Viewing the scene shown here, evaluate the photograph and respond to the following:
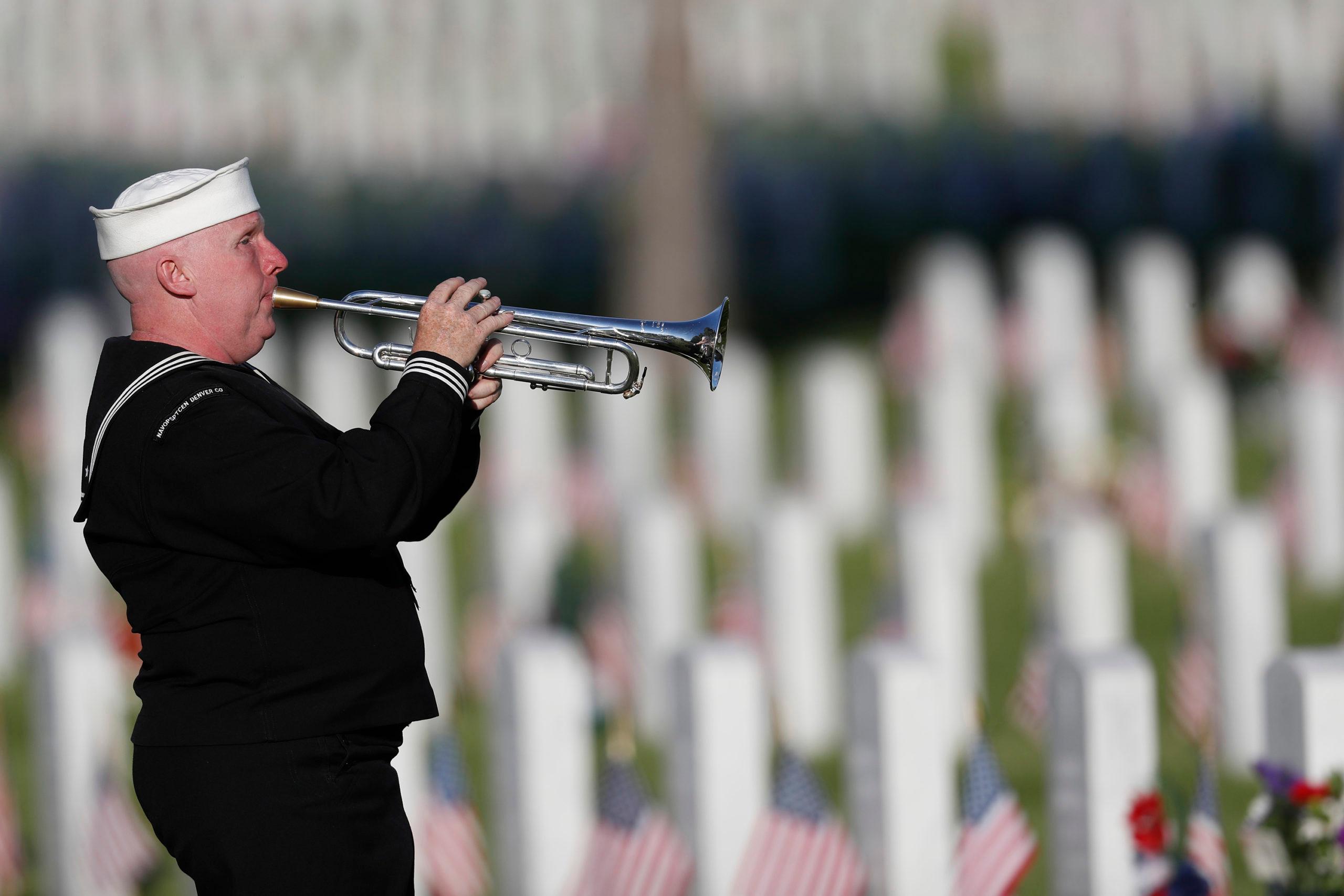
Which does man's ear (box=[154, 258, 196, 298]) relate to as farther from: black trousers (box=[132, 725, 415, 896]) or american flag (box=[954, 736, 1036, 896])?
american flag (box=[954, 736, 1036, 896])

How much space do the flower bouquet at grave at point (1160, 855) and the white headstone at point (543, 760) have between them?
1.23 meters

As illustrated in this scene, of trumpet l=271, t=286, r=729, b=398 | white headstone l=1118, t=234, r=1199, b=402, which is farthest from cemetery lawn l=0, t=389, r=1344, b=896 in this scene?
trumpet l=271, t=286, r=729, b=398

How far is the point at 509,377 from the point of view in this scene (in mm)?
2936

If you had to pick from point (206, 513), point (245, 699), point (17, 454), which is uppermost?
point (206, 513)

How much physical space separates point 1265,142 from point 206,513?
44.0ft

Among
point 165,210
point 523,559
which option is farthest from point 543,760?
point 523,559

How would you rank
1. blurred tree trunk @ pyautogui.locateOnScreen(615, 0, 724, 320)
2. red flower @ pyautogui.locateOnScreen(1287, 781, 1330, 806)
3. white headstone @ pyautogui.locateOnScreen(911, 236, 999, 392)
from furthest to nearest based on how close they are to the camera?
1. blurred tree trunk @ pyautogui.locateOnScreen(615, 0, 724, 320)
2. white headstone @ pyautogui.locateOnScreen(911, 236, 999, 392)
3. red flower @ pyautogui.locateOnScreen(1287, 781, 1330, 806)

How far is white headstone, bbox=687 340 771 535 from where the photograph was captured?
28.1 feet

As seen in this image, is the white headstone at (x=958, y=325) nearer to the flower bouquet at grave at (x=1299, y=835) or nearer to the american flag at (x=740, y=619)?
the american flag at (x=740, y=619)

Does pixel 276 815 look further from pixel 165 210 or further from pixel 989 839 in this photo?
pixel 989 839

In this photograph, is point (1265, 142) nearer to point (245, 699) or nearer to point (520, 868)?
point (520, 868)

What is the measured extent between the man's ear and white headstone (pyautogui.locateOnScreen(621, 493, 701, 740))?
3.82m

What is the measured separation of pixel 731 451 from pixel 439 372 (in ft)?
19.7

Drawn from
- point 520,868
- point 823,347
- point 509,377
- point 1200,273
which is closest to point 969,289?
point 823,347
